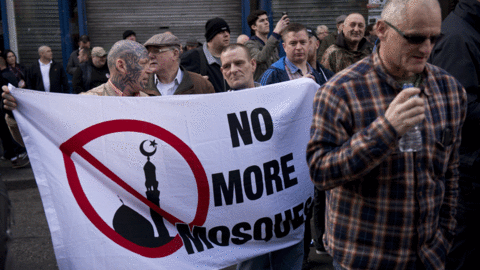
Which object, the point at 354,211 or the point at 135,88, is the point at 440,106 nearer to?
the point at 354,211

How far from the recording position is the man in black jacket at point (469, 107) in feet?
10.4

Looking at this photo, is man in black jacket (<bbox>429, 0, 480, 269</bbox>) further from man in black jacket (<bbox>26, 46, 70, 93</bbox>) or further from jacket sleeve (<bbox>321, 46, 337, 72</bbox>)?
man in black jacket (<bbox>26, 46, 70, 93</bbox>)

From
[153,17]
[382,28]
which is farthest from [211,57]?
[153,17]

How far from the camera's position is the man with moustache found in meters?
6.13

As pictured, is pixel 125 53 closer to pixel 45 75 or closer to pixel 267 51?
pixel 267 51

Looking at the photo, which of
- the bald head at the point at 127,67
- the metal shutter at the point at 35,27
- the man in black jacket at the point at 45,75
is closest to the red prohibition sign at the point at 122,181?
the bald head at the point at 127,67

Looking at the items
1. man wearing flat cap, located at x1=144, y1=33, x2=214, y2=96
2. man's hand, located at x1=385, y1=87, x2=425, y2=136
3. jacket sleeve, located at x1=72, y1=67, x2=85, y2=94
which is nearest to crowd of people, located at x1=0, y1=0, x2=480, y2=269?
man's hand, located at x1=385, y1=87, x2=425, y2=136

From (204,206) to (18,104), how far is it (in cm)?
129

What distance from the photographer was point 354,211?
2.11 m

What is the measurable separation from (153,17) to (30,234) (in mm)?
6998

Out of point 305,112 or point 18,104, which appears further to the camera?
point 305,112

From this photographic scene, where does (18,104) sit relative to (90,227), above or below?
above

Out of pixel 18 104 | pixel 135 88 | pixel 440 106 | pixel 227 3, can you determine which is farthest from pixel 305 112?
pixel 227 3

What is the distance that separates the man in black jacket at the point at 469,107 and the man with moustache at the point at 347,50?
2.77m
